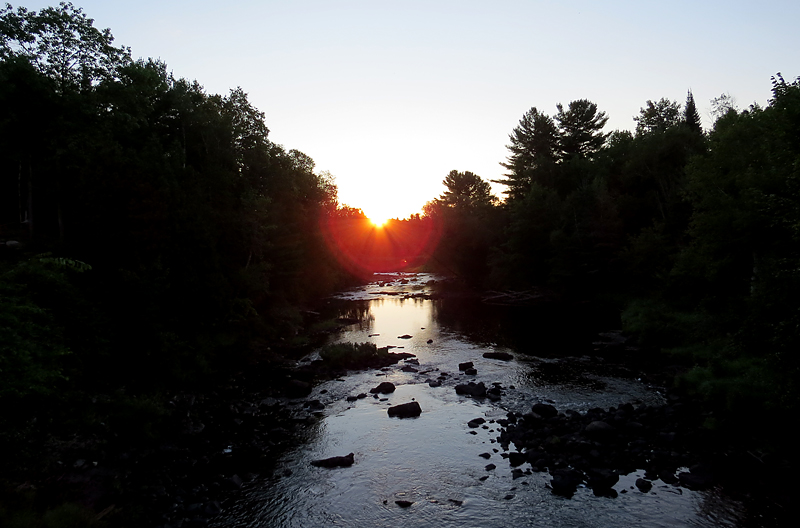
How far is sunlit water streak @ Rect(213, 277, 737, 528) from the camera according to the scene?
50.5 ft

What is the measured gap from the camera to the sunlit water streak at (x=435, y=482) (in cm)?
1538

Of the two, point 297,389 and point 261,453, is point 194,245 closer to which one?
point 297,389

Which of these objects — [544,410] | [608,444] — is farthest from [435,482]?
[544,410]

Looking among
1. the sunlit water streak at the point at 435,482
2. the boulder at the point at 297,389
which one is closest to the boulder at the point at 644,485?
the sunlit water streak at the point at 435,482

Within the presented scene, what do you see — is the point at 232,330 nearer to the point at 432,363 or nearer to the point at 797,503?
the point at 432,363

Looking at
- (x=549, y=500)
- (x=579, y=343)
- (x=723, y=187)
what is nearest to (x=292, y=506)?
(x=549, y=500)

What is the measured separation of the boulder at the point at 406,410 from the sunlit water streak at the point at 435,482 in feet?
1.44

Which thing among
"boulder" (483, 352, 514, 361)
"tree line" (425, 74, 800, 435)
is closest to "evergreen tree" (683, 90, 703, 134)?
"tree line" (425, 74, 800, 435)

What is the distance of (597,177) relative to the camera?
69.8 m

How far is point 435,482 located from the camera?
17.9m

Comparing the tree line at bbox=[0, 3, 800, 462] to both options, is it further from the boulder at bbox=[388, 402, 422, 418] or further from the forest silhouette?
the boulder at bbox=[388, 402, 422, 418]

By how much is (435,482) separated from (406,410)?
7192mm

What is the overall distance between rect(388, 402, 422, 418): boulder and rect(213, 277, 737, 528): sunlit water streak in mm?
439

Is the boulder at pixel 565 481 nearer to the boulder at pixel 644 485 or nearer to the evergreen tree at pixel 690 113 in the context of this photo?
the boulder at pixel 644 485
